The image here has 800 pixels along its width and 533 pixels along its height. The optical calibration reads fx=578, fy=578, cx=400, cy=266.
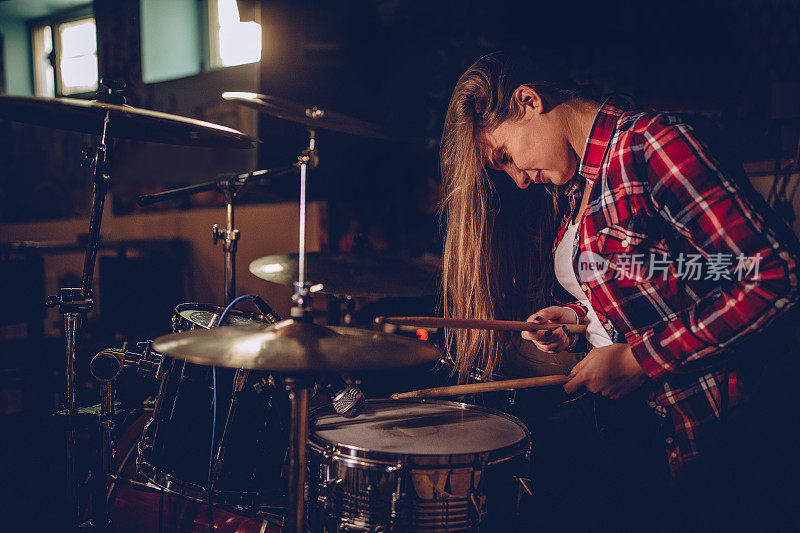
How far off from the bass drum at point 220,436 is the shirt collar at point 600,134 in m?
0.87

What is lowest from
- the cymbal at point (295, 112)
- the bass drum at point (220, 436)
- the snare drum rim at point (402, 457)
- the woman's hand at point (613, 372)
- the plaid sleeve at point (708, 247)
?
the bass drum at point (220, 436)

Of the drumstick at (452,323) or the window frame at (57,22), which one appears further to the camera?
the window frame at (57,22)

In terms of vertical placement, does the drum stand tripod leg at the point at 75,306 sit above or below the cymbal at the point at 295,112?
below

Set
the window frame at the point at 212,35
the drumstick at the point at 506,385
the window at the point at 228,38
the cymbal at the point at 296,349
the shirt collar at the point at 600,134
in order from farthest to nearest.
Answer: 1. the window frame at the point at 212,35
2. the window at the point at 228,38
3. the shirt collar at the point at 600,134
4. the drumstick at the point at 506,385
5. the cymbal at the point at 296,349

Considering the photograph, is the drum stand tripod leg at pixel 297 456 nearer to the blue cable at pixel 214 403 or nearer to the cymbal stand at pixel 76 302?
the blue cable at pixel 214 403

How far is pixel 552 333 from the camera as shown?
4.88ft

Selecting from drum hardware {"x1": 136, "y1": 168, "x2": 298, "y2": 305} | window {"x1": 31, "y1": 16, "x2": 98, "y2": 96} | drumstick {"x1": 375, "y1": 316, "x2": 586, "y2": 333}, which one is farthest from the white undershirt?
window {"x1": 31, "y1": 16, "x2": 98, "y2": 96}

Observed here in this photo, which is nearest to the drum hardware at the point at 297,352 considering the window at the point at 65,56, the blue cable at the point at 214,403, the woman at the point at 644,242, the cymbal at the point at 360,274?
the blue cable at the point at 214,403

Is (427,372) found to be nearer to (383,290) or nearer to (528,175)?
(383,290)

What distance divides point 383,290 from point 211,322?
67 cm

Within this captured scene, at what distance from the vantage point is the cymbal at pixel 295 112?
181 cm

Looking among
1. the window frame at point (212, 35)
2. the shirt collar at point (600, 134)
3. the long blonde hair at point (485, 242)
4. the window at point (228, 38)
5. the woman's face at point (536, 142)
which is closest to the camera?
the shirt collar at point (600, 134)

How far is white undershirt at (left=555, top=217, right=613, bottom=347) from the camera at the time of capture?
1.50 meters

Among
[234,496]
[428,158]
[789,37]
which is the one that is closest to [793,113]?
[789,37]
